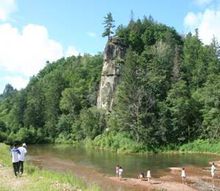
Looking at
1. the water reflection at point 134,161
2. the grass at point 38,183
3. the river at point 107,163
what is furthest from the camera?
the water reflection at point 134,161

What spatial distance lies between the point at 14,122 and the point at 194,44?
51.7 metres

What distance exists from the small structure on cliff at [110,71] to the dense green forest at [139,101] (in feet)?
10.5

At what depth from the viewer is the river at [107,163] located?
52812mm

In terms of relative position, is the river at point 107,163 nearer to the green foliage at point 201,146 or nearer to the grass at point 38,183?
the green foliage at point 201,146

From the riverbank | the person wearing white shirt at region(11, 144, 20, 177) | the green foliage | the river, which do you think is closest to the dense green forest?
the green foliage

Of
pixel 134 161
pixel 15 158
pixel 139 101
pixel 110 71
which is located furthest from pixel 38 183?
pixel 110 71

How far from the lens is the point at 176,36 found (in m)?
130

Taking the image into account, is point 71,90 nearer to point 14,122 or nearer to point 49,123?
point 49,123

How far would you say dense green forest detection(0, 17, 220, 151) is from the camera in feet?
280

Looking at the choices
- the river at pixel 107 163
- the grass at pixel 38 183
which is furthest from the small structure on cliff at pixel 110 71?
the grass at pixel 38 183

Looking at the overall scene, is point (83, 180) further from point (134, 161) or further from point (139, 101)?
point (139, 101)

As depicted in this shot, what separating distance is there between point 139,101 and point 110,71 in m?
23.1

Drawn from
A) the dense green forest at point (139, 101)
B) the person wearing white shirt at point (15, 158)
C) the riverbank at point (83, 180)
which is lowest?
the riverbank at point (83, 180)

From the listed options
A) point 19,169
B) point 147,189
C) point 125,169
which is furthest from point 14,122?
point 19,169
